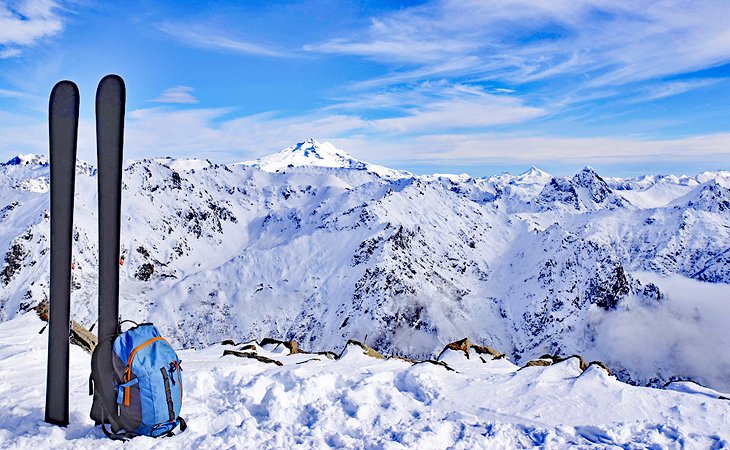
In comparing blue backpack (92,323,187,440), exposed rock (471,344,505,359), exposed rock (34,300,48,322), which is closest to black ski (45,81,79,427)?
blue backpack (92,323,187,440)

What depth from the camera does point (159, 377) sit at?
614 centimetres

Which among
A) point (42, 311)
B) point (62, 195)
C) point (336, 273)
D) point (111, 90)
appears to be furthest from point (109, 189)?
point (336, 273)

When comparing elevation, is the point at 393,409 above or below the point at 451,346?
above

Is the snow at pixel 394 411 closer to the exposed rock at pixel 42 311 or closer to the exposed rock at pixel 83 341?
the exposed rock at pixel 83 341

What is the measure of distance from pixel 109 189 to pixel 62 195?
0.55m

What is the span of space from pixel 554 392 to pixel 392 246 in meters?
127

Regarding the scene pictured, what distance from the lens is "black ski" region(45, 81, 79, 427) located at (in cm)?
622

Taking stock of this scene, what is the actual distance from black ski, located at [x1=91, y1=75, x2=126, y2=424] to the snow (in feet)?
4.28

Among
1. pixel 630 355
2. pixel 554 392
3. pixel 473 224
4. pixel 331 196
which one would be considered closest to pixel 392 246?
pixel 331 196

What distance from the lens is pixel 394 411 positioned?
7.36m

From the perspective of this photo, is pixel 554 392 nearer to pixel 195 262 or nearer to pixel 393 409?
pixel 393 409

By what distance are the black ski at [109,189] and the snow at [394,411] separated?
51.4 inches

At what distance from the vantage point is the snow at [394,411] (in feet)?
20.8

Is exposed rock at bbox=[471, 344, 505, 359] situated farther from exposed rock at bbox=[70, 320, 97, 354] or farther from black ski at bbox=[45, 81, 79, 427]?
black ski at bbox=[45, 81, 79, 427]
